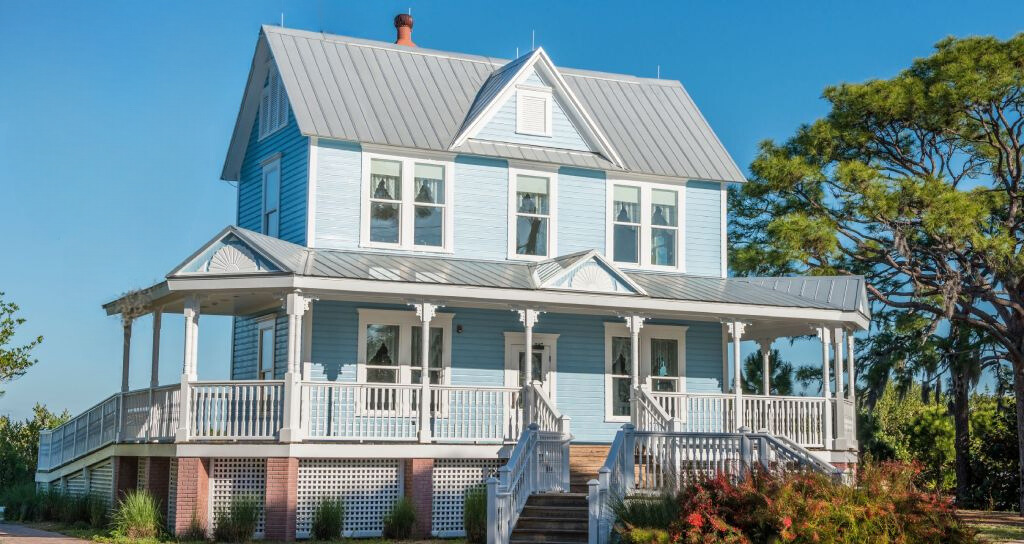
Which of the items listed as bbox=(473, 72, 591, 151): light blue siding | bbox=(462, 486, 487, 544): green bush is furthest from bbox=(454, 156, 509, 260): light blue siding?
bbox=(462, 486, 487, 544): green bush

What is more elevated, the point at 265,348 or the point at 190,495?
the point at 265,348

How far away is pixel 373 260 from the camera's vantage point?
23969 millimetres

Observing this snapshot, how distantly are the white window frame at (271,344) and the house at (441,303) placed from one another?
0.07 m

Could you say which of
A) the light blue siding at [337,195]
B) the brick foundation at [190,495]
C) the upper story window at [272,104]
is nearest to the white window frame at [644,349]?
the light blue siding at [337,195]

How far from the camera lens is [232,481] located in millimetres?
21688

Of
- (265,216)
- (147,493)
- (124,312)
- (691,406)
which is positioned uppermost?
(265,216)

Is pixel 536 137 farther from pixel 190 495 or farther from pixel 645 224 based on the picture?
pixel 190 495

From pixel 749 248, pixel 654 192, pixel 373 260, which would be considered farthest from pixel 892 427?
pixel 373 260

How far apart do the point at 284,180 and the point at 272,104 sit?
2.14 m

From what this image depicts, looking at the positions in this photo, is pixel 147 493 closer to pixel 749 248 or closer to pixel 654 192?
pixel 654 192

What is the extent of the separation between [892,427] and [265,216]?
90.9 feet

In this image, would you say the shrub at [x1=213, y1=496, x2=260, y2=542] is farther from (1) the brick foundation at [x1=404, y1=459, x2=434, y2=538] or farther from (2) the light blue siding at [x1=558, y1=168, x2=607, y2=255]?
(2) the light blue siding at [x1=558, y1=168, x2=607, y2=255]

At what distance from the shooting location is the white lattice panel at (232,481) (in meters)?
21.6

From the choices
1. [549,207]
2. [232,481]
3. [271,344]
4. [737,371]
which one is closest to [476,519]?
[232,481]
